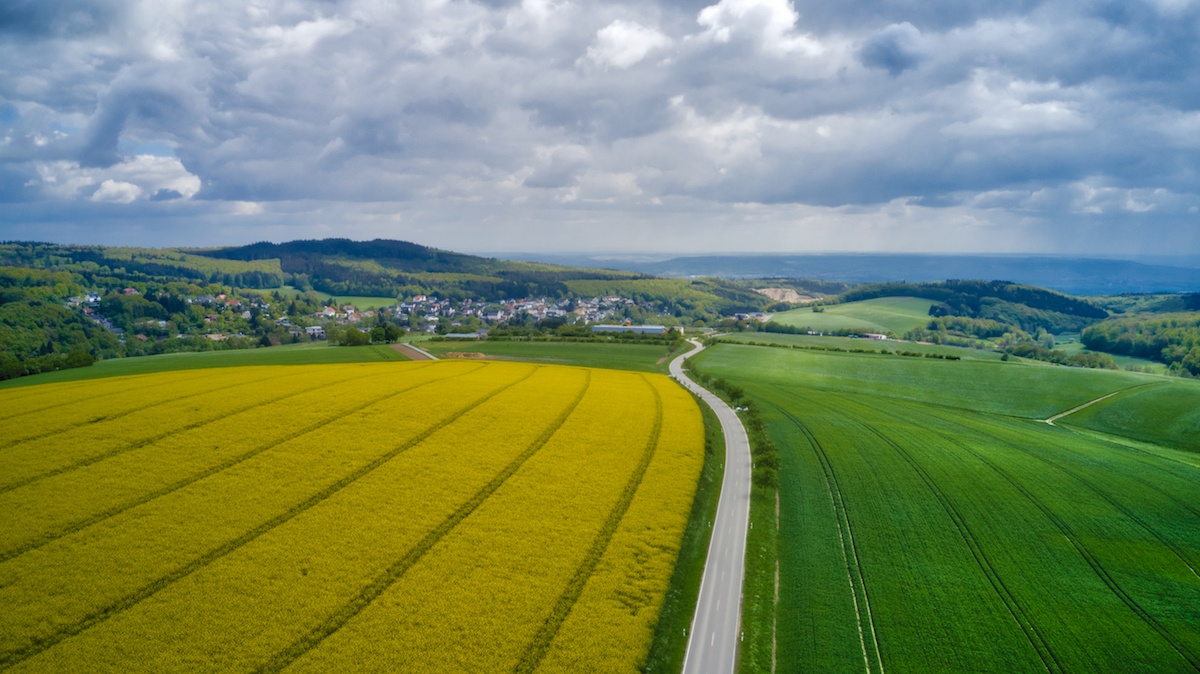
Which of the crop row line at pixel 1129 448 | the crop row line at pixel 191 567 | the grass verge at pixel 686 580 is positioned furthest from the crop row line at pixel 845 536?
the crop row line at pixel 191 567

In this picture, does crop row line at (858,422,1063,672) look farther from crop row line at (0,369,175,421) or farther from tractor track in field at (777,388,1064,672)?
crop row line at (0,369,175,421)

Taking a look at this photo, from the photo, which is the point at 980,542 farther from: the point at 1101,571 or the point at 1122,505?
the point at 1122,505

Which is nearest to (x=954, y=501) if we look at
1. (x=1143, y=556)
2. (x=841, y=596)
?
(x=1143, y=556)

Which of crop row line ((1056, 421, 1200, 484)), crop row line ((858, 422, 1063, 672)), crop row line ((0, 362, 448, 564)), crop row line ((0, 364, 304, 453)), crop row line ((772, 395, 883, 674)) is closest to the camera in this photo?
crop row line ((0, 362, 448, 564))

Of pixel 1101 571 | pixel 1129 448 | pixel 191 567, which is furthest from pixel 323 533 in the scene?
pixel 1129 448

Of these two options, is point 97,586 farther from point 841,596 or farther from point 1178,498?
point 1178,498

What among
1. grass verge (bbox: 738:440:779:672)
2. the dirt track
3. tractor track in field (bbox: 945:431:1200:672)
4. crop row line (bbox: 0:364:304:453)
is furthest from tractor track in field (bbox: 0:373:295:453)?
tractor track in field (bbox: 945:431:1200:672)
